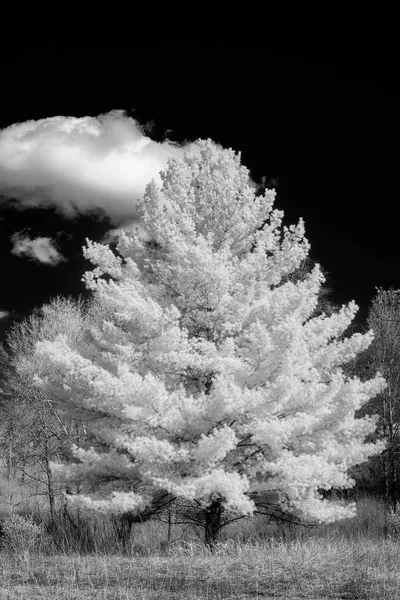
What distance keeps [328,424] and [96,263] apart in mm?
5316

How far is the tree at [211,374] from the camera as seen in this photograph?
8.06 meters

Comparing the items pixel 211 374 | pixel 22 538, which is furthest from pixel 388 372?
pixel 22 538

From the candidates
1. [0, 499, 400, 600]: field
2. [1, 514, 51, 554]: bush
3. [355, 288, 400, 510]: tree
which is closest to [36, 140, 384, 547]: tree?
[0, 499, 400, 600]: field

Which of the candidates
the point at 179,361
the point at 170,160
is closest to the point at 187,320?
the point at 179,361

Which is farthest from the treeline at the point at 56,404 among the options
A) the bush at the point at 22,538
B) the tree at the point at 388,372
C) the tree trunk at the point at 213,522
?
the tree trunk at the point at 213,522

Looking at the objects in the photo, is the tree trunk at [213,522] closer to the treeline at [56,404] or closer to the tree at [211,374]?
the tree at [211,374]

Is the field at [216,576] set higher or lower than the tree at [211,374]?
lower

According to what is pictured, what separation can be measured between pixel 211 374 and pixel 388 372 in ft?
36.3

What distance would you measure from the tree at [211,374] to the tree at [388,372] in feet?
32.4

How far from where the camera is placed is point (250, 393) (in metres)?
8.14

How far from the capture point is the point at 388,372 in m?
18.6

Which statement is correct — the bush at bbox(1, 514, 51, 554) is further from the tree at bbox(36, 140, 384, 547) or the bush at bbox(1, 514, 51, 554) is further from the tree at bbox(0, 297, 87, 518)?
the tree at bbox(0, 297, 87, 518)

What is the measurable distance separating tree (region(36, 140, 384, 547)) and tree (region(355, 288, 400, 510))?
32.4 feet

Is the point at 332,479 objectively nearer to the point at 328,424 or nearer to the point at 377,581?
the point at 328,424
